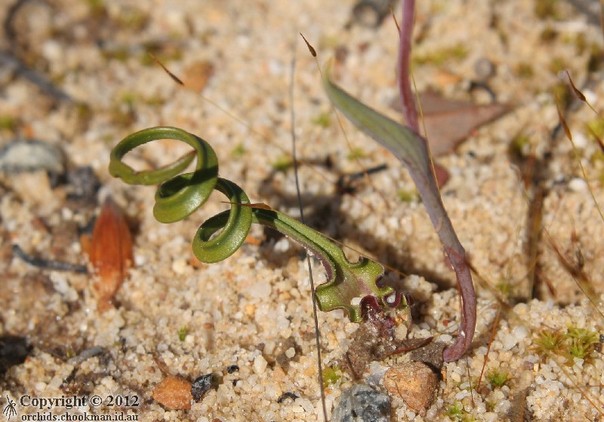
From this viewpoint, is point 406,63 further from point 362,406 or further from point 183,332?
point 183,332

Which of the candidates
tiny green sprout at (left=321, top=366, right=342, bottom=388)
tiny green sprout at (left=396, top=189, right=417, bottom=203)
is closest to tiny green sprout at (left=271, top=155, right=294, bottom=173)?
tiny green sprout at (left=396, top=189, right=417, bottom=203)

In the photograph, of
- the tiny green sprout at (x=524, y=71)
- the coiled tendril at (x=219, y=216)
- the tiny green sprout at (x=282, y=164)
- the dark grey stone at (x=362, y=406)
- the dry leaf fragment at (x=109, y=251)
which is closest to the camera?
the coiled tendril at (x=219, y=216)

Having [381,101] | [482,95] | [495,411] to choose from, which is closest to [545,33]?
[482,95]

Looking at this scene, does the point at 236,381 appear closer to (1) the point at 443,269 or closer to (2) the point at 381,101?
(1) the point at 443,269

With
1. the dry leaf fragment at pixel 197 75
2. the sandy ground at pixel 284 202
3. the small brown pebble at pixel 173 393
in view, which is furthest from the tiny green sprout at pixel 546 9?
the small brown pebble at pixel 173 393

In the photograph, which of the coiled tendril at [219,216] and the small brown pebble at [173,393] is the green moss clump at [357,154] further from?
the small brown pebble at [173,393]

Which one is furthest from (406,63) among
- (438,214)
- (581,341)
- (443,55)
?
(443,55)
